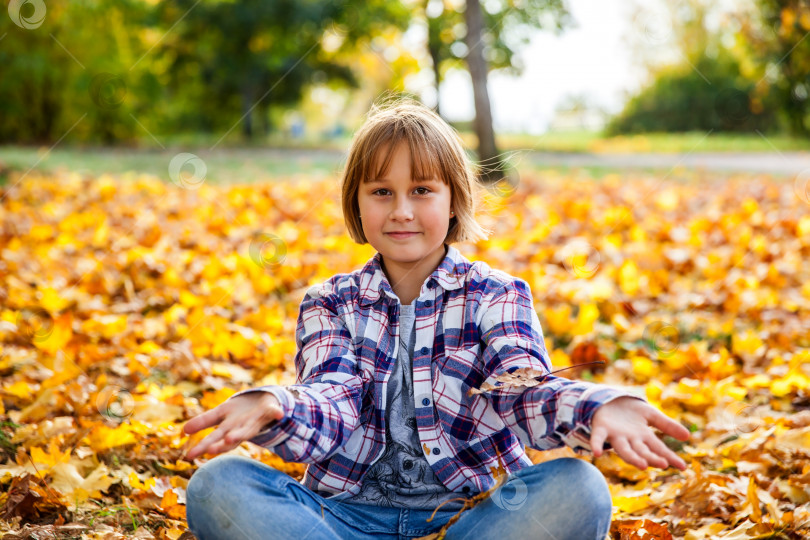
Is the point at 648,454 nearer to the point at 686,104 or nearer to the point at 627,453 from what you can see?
the point at 627,453

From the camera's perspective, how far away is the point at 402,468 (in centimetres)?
162

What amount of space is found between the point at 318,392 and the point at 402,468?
0.86 feet

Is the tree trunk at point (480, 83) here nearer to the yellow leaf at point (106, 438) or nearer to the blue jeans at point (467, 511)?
the yellow leaf at point (106, 438)

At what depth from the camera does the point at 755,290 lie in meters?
Result: 3.56

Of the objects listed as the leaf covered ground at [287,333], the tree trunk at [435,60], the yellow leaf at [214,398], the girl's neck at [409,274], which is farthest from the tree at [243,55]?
the girl's neck at [409,274]

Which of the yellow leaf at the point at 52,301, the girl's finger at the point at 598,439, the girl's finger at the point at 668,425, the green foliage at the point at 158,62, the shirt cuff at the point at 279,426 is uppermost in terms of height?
the green foliage at the point at 158,62

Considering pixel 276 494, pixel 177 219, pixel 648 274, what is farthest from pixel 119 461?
pixel 177 219

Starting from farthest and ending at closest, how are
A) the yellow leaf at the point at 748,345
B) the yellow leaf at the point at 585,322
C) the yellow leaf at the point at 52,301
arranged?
the yellow leaf at the point at 52,301, the yellow leaf at the point at 585,322, the yellow leaf at the point at 748,345

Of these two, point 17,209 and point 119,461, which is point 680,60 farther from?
point 119,461

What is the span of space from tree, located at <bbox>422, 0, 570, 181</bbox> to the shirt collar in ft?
Answer: 14.6

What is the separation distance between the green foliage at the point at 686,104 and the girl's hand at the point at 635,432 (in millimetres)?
20135

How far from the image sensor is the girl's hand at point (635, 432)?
122 centimetres

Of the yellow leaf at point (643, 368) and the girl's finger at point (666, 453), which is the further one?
the yellow leaf at point (643, 368)

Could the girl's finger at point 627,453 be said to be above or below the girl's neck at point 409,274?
below
